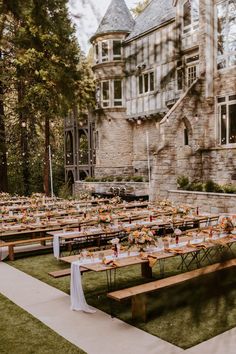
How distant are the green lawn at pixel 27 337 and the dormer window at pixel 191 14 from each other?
4.87m

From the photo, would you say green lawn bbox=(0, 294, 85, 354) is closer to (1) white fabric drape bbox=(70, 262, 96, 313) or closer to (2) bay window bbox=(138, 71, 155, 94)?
(1) white fabric drape bbox=(70, 262, 96, 313)

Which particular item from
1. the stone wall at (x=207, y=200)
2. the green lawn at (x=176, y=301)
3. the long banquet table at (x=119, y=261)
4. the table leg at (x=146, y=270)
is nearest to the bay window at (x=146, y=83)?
the green lawn at (x=176, y=301)

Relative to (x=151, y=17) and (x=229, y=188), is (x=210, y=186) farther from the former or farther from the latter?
(x=151, y=17)

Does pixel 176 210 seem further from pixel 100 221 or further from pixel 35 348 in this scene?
pixel 35 348

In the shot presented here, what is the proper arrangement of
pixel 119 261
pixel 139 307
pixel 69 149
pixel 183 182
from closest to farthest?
pixel 139 307 < pixel 119 261 < pixel 183 182 < pixel 69 149

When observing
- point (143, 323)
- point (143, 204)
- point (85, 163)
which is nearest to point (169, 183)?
point (143, 204)

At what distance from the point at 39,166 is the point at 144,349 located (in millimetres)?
26389

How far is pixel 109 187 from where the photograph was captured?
25.4 meters

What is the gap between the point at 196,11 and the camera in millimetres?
1725

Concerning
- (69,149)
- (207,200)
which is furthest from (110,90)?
(69,149)

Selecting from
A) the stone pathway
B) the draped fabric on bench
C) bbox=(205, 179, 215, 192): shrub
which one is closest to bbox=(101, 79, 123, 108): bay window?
the stone pathway

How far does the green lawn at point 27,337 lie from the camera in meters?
5.61

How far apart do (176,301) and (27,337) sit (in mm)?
4618

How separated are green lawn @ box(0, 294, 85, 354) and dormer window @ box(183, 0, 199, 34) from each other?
192 inches
